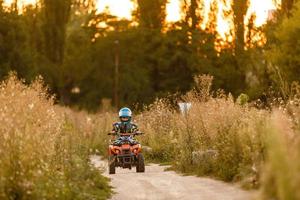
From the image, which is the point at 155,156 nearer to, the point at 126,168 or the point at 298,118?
the point at 126,168

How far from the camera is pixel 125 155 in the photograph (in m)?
17.5

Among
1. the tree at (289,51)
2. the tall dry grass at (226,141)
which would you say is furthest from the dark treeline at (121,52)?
the tall dry grass at (226,141)

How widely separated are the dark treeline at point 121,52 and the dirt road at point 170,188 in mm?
24329

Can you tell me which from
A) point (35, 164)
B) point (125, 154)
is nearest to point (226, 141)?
point (125, 154)

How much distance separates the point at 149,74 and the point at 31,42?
31.3 feet

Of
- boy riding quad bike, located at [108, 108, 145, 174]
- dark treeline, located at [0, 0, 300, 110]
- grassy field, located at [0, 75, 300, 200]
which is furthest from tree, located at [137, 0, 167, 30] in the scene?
boy riding quad bike, located at [108, 108, 145, 174]

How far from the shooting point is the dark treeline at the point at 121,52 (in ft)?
144

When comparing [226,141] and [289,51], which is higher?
[289,51]

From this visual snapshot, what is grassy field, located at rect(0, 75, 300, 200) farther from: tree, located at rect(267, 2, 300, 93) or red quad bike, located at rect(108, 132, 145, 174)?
tree, located at rect(267, 2, 300, 93)

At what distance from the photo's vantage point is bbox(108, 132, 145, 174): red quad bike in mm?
17516

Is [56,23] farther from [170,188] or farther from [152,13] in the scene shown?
[170,188]

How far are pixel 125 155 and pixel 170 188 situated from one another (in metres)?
4.19

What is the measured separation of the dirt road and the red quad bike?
60cm

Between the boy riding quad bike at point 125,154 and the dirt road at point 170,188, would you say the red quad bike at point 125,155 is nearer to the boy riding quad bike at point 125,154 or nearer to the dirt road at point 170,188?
the boy riding quad bike at point 125,154
